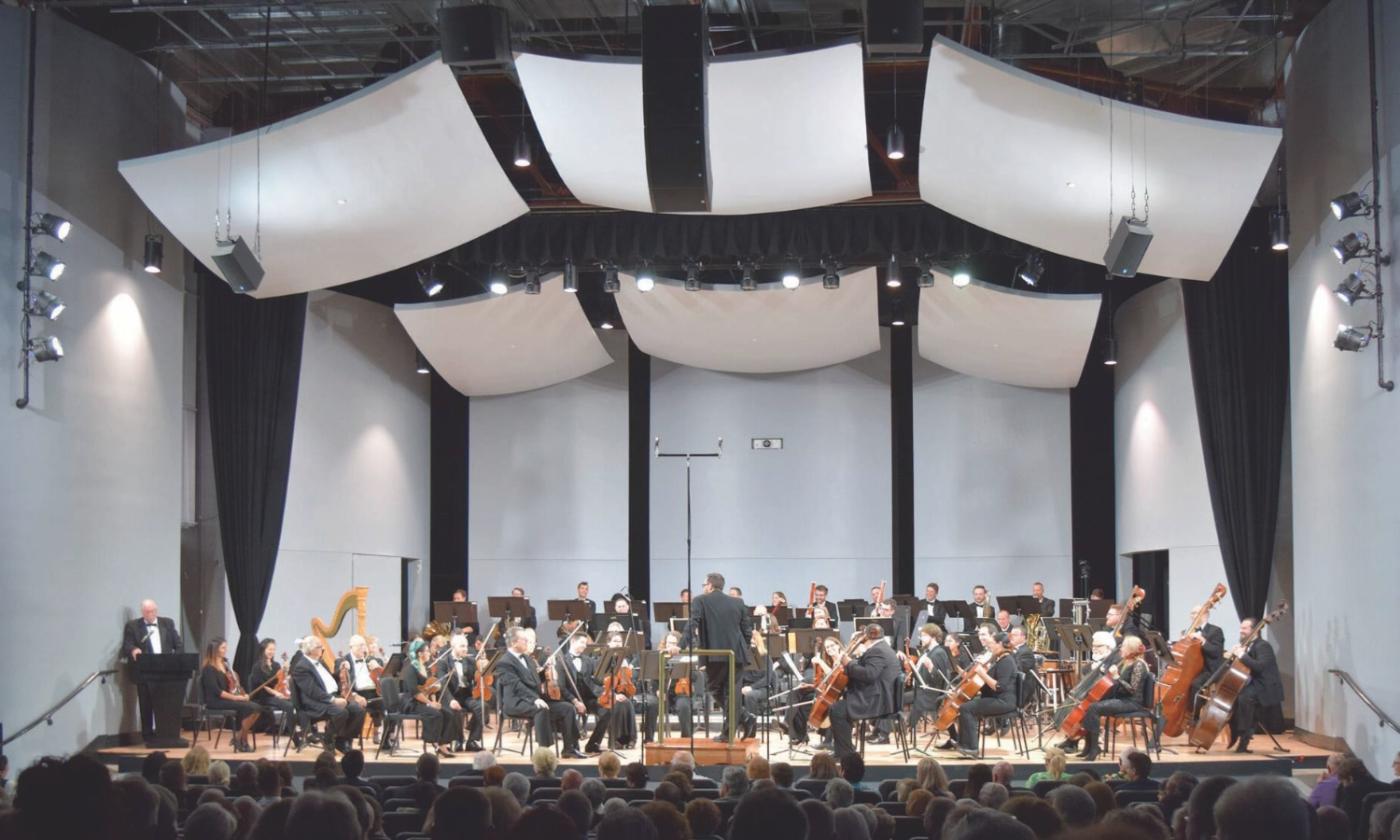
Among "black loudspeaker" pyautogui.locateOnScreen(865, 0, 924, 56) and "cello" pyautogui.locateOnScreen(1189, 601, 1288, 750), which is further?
"cello" pyautogui.locateOnScreen(1189, 601, 1288, 750)

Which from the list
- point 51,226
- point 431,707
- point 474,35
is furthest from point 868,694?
point 51,226

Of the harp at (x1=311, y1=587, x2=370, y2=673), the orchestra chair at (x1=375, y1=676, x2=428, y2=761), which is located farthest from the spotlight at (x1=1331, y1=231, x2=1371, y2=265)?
the harp at (x1=311, y1=587, x2=370, y2=673)

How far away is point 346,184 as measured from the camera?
12.4 m

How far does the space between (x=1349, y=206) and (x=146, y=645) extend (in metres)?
10.6

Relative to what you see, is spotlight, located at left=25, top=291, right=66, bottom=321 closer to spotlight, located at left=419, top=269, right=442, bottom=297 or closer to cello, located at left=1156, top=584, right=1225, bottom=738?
spotlight, located at left=419, top=269, right=442, bottom=297

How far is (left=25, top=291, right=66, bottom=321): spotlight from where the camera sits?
11117mm

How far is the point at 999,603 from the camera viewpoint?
1631 cm

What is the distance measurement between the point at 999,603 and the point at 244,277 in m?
9.29

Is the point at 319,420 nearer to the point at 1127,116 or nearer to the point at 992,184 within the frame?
the point at 992,184

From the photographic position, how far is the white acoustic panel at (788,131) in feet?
35.1

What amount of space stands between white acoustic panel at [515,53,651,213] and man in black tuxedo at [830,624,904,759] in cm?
428

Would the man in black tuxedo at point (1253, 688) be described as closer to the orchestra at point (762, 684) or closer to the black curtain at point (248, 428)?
the orchestra at point (762, 684)

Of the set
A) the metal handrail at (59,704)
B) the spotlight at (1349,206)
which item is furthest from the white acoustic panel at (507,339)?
the spotlight at (1349,206)

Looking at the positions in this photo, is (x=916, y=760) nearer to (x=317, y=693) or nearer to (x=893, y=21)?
(x=317, y=693)
